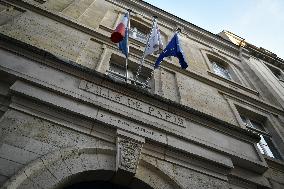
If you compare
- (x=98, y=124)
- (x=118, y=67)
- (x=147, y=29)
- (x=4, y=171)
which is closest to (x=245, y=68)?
(x=147, y=29)

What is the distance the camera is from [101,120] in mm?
5887

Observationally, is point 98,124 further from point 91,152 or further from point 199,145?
point 199,145

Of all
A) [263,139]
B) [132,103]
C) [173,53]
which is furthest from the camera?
[263,139]

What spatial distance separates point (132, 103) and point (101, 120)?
1.04 metres

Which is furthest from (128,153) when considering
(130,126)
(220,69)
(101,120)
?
(220,69)

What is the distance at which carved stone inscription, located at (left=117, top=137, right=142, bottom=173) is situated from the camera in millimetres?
5367

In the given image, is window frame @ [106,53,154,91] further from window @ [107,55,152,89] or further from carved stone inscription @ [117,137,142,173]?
carved stone inscription @ [117,137,142,173]

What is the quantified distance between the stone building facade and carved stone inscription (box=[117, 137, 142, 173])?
0.07 feet

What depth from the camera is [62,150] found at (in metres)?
5.09

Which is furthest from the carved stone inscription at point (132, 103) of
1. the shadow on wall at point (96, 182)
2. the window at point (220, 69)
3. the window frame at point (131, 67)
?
the window at point (220, 69)

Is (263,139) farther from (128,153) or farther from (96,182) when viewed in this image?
(96,182)

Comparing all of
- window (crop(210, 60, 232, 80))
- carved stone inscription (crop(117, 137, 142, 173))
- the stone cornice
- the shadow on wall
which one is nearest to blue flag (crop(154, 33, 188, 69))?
the stone cornice

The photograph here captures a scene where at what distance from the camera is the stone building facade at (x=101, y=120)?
5094 millimetres

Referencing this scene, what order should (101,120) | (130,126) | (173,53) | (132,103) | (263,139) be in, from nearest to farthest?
A: 1. (101,120)
2. (130,126)
3. (132,103)
4. (173,53)
5. (263,139)
